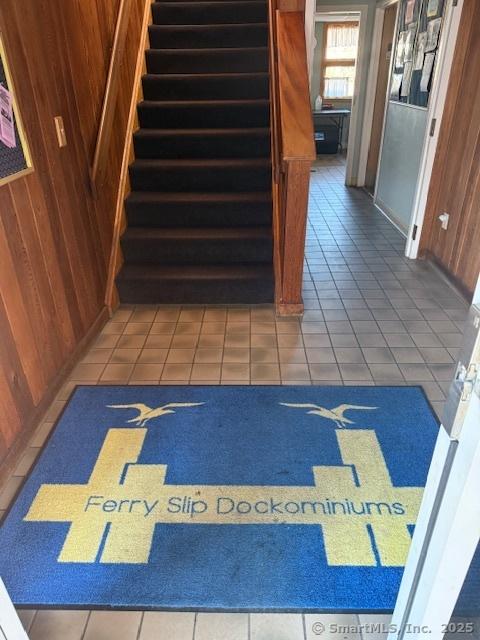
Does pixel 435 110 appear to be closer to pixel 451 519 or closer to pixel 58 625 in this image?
pixel 451 519

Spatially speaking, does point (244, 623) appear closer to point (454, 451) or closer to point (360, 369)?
point (454, 451)

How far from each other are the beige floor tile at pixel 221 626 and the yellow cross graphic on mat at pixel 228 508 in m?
0.28

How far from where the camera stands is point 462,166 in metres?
3.10

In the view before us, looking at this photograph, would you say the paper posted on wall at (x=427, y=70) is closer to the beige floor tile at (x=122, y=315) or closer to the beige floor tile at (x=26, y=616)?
the beige floor tile at (x=122, y=315)

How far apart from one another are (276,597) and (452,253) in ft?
8.87

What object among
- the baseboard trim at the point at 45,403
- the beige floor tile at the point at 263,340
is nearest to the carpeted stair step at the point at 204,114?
the baseboard trim at the point at 45,403

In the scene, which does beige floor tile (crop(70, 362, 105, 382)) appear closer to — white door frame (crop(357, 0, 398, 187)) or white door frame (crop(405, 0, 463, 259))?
white door frame (crop(405, 0, 463, 259))

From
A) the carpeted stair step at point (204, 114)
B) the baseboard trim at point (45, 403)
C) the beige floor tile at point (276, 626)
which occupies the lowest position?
the beige floor tile at point (276, 626)

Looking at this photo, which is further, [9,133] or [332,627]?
[9,133]

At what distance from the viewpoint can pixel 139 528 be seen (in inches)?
61.1

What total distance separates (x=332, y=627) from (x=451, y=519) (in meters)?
0.75

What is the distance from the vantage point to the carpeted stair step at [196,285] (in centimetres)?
298

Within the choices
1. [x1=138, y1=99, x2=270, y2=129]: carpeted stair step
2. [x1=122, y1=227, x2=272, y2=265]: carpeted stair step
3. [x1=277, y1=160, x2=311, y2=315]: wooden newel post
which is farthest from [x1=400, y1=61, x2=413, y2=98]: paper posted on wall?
[x1=277, y1=160, x2=311, y2=315]: wooden newel post

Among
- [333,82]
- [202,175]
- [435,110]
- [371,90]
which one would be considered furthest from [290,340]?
[333,82]
